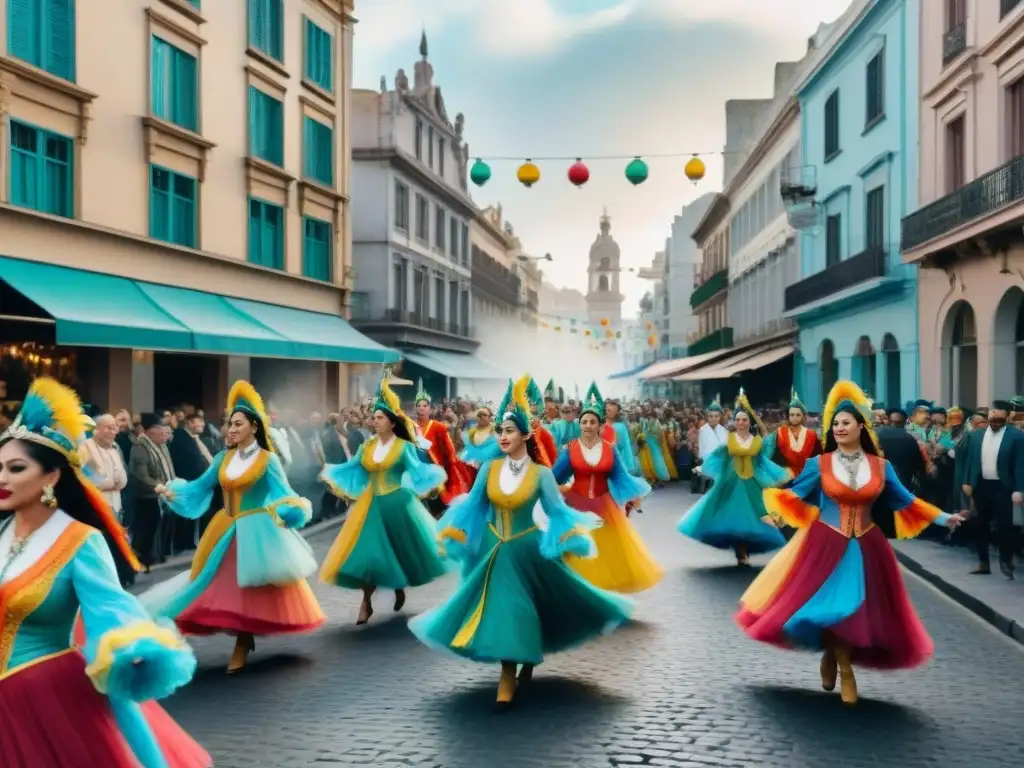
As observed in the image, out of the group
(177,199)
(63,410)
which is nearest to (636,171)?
(177,199)

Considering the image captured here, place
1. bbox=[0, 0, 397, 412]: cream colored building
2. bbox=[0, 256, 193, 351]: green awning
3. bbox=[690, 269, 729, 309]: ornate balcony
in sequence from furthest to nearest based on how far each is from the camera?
bbox=[690, 269, 729, 309]: ornate balcony
bbox=[0, 0, 397, 412]: cream colored building
bbox=[0, 256, 193, 351]: green awning

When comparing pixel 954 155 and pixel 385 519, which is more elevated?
pixel 954 155

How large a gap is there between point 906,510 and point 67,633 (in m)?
5.50

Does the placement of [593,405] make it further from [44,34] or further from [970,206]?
[44,34]

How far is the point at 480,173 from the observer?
974 inches

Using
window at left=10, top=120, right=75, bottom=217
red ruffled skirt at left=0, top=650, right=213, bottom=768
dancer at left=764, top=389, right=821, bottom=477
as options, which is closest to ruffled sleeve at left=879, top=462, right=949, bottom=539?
red ruffled skirt at left=0, top=650, right=213, bottom=768

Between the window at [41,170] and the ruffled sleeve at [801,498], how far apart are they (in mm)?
14418

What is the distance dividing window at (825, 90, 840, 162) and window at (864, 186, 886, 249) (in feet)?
11.3

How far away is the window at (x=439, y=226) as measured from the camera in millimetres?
50513

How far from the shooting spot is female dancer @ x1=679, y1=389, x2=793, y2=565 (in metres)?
13.6

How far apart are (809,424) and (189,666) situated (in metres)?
13.6

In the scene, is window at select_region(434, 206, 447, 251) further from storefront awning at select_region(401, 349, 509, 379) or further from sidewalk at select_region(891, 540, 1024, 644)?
sidewalk at select_region(891, 540, 1024, 644)

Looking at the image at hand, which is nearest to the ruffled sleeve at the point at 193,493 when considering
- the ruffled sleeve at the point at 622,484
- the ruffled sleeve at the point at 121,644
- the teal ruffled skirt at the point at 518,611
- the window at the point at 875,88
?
the teal ruffled skirt at the point at 518,611

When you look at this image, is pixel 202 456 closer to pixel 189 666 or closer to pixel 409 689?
pixel 409 689
